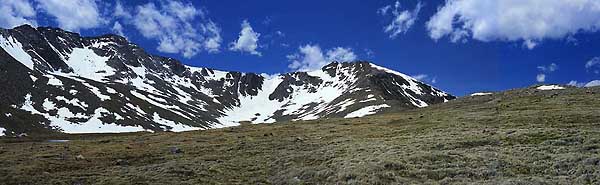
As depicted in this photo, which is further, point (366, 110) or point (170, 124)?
point (170, 124)

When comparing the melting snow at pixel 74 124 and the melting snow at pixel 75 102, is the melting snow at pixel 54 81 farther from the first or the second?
the melting snow at pixel 74 124

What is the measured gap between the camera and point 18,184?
1217 inches

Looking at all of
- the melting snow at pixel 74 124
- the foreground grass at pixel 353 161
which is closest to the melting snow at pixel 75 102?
the melting snow at pixel 74 124

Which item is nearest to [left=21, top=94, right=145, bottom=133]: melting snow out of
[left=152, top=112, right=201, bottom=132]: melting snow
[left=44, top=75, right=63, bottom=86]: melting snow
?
[left=152, top=112, right=201, bottom=132]: melting snow

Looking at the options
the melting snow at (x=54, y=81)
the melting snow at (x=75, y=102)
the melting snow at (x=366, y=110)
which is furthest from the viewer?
the melting snow at (x=54, y=81)

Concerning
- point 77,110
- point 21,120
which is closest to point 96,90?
point 77,110

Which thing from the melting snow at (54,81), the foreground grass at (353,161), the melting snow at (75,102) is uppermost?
the melting snow at (54,81)

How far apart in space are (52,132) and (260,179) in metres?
124

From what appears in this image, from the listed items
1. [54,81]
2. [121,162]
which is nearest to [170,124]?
[54,81]

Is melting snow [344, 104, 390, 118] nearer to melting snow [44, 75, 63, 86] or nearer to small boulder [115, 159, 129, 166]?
melting snow [44, 75, 63, 86]

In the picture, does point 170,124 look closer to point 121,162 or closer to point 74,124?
point 74,124

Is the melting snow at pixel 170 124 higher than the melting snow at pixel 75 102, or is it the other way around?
the melting snow at pixel 75 102

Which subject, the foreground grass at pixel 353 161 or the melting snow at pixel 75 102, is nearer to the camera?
the foreground grass at pixel 353 161

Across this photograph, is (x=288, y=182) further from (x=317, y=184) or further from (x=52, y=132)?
(x=52, y=132)
